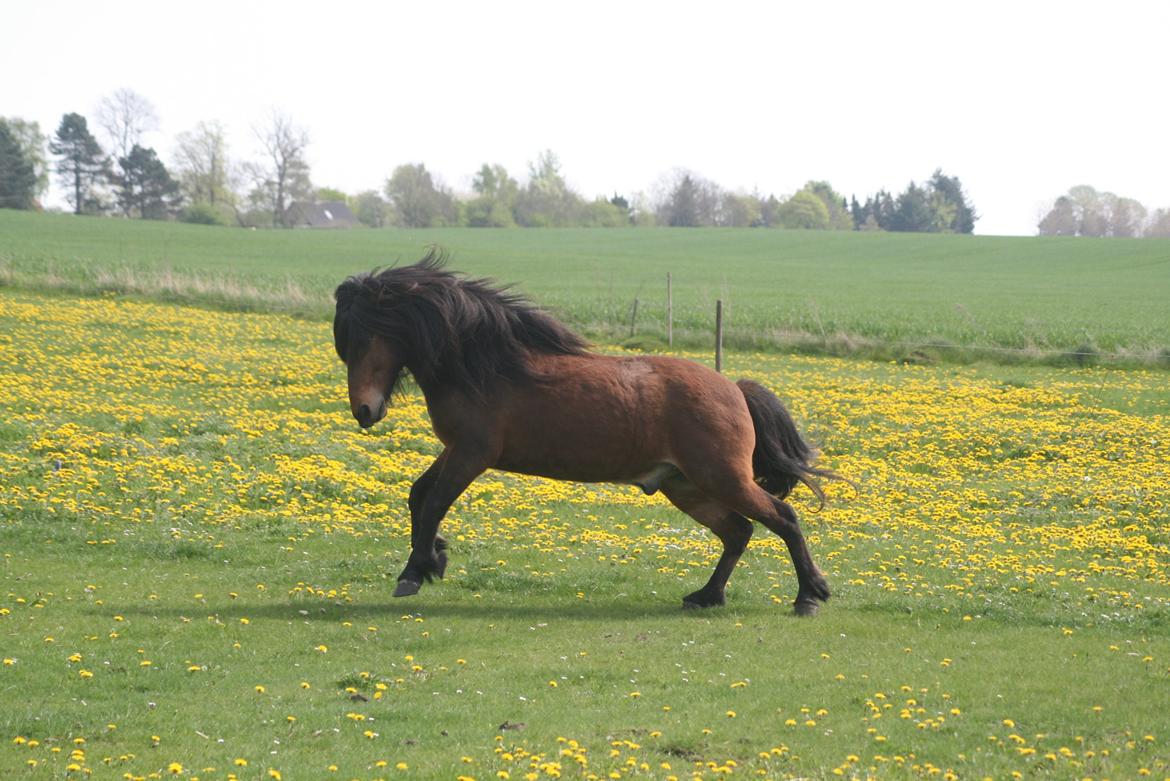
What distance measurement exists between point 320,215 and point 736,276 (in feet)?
266

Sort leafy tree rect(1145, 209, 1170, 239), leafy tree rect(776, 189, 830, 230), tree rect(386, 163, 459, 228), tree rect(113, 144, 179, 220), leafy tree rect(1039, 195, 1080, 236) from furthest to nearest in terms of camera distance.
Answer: leafy tree rect(1039, 195, 1080, 236)
leafy tree rect(1145, 209, 1170, 239)
leafy tree rect(776, 189, 830, 230)
tree rect(386, 163, 459, 228)
tree rect(113, 144, 179, 220)

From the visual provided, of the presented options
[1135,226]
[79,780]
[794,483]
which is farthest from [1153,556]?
[1135,226]

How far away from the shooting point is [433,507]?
10664mm

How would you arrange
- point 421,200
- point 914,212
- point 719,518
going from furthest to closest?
point 914,212 → point 421,200 → point 719,518

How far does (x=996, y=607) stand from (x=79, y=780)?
300 inches

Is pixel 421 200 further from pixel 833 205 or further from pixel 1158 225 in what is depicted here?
pixel 1158 225

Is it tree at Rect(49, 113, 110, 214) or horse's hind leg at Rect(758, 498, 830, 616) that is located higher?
tree at Rect(49, 113, 110, 214)

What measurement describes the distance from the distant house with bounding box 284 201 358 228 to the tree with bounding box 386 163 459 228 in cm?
634

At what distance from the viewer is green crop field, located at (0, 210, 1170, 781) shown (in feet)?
22.7

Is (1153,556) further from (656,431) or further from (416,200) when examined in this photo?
(416,200)

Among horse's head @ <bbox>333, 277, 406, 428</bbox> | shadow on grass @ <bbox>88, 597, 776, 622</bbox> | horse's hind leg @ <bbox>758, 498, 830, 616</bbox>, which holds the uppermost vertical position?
horse's head @ <bbox>333, 277, 406, 428</bbox>

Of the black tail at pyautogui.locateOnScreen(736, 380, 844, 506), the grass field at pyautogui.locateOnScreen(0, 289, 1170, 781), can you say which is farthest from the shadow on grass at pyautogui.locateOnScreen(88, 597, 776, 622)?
the black tail at pyautogui.locateOnScreen(736, 380, 844, 506)

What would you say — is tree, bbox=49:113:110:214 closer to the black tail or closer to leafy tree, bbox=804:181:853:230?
leafy tree, bbox=804:181:853:230

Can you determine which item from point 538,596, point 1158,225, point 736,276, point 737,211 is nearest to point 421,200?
point 737,211
